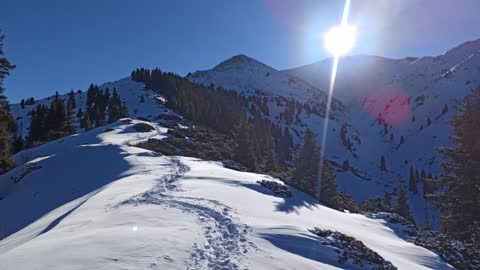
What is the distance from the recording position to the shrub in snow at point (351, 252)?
12.7m

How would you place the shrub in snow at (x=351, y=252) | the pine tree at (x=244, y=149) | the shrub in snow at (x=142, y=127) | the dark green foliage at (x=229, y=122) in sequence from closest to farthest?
1. the shrub in snow at (x=351, y=252)
2. the pine tree at (x=244, y=149)
3. the dark green foliage at (x=229, y=122)
4. the shrub in snow at (x=142, y=127)

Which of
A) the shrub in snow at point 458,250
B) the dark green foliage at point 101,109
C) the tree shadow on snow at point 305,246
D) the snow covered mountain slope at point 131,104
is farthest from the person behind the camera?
the snow covered mountain slope at point 131,104

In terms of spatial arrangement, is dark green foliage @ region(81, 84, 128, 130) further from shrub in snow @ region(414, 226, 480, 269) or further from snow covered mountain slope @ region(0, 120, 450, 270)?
shrub in snow @ region(414, 226, 480, 269)

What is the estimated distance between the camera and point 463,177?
22547mm

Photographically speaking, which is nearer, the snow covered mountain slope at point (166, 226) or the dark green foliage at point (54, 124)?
the snow covered mountain slope at point (166, 226)

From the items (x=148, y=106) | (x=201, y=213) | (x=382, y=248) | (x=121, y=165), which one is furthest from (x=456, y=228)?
(x=148, y=106)

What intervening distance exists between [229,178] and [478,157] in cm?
1476

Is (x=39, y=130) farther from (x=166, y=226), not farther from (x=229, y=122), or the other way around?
(x=166, y=226)

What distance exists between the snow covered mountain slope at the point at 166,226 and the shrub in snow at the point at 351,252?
12.5 inches

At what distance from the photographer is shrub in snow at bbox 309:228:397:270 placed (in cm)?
1269

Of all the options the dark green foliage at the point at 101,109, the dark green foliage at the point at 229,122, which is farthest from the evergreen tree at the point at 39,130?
the dark green foliage at the point at 229,122

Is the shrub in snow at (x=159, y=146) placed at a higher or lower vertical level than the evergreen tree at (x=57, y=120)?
lower

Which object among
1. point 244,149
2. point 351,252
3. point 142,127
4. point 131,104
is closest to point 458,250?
point 351,252

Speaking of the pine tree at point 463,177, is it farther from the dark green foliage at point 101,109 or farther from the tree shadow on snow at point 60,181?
the dark green foliage at point 101,109
